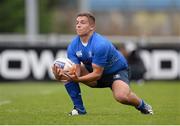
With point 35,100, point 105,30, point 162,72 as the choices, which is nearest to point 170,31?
point 105,30

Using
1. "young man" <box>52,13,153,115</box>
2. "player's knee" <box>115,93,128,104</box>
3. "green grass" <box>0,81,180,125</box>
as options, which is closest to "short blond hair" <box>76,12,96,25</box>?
"young man" <box>52,13,153,115</box>

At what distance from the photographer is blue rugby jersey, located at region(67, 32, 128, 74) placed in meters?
13.7

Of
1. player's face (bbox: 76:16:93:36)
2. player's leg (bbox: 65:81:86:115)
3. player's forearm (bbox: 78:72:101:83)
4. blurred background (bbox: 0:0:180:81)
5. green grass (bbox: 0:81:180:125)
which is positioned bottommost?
blurred background (bbox: 0:0:180:81)

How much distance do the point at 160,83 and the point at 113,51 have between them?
51.6 ft

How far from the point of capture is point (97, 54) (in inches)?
538

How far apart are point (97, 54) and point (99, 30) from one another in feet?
121

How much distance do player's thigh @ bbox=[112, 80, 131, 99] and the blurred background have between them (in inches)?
599

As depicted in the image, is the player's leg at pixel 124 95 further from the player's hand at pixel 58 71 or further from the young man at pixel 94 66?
the player's hand at pixel 58 71

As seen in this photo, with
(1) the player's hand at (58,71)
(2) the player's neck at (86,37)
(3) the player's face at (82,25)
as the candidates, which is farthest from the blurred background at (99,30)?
(1) the player's hand at (58,71)

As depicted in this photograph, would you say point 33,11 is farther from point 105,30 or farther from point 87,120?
point 87,120

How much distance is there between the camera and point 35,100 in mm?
19422

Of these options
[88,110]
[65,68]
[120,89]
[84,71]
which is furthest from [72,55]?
[88,110]

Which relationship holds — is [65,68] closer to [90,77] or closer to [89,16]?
Result: [90,77]

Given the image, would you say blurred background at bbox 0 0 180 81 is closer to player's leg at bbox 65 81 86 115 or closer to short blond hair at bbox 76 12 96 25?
player's leg at bbox 65 81 86 115
